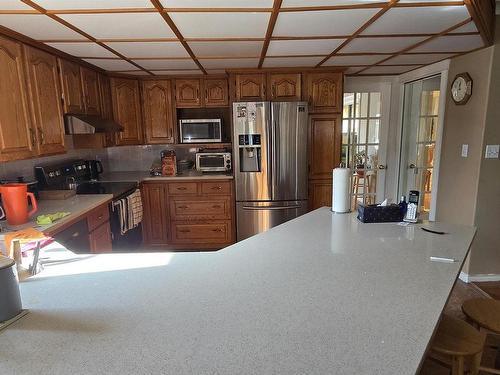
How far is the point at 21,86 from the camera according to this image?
7.32ft

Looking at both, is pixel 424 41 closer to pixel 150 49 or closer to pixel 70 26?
pixel 150 49

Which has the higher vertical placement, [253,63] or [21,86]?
[253,63]

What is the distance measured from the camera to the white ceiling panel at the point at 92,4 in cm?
159

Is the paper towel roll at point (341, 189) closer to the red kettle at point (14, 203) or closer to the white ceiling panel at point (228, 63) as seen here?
the white ceiling panel at point (228, 63)

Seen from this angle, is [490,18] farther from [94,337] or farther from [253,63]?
[94,337]

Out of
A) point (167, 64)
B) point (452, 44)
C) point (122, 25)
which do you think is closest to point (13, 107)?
point (122, 25)

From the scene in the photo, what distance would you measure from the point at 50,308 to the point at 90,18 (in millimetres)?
1599

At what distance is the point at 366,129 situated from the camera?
4109 millimetres

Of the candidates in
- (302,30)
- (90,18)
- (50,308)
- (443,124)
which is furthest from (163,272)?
(443,124)

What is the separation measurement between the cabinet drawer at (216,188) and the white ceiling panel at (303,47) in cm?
154

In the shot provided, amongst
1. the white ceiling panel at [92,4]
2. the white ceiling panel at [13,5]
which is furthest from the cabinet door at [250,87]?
the white ceiling panel at [13,5]

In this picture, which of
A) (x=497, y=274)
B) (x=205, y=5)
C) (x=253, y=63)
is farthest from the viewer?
(x=253, y=63)

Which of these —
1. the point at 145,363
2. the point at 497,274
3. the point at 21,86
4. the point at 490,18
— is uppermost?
the point at 490,18

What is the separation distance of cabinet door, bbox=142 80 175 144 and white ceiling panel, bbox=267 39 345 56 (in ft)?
5.25
